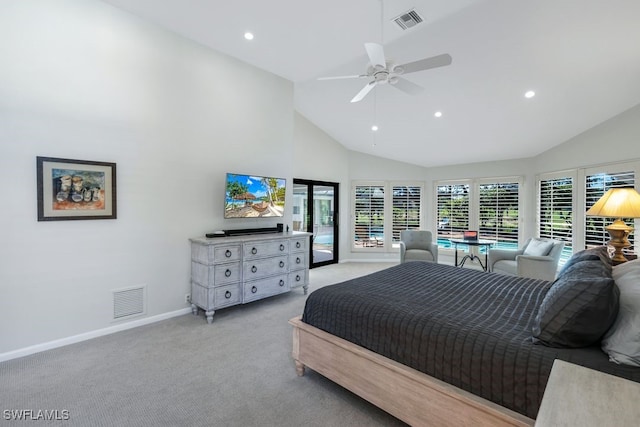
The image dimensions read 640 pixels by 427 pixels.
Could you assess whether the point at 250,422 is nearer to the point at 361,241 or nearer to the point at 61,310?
the point at 61,310

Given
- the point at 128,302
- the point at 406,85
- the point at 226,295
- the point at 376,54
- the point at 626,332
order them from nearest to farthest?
1. the point at 626,332
2. the point at 376,54
3. the point at 406,85
4. the point at 128,302
5. the point at 226,295

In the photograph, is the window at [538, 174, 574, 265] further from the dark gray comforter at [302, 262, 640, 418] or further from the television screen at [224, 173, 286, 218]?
the television screen at [224, 173, 286, 218]

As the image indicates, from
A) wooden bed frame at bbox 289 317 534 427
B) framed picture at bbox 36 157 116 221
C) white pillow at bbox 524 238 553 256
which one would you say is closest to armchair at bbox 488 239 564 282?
white pillow at bbox 524 238 553 256

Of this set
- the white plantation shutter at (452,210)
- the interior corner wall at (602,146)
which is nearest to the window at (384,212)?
the white plantation shutter at (452,210)

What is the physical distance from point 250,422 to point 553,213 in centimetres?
614

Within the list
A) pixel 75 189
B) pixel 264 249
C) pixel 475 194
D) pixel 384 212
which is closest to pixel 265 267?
pixel 264 249

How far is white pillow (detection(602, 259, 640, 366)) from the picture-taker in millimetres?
1283

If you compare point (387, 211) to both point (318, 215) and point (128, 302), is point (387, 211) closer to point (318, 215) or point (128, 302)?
point (318, 215)

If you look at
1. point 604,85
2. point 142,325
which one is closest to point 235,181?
Result: point 142,325

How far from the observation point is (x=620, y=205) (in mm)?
2951

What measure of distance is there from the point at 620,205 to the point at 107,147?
5.34 m

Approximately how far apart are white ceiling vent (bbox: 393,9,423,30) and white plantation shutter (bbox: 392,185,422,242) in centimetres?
443

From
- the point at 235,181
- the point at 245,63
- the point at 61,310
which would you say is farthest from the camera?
the point at 245,63

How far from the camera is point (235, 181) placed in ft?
13.3
